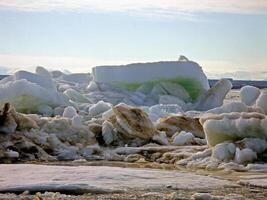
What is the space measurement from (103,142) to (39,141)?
4.51 ft

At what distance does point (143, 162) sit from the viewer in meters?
8.45

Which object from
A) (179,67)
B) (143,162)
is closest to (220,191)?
(143,162)

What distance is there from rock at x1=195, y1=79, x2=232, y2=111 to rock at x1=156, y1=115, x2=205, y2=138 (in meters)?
6.33

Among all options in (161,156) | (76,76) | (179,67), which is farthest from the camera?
(76,76)

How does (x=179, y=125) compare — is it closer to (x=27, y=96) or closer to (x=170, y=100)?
(x=27, y=96)

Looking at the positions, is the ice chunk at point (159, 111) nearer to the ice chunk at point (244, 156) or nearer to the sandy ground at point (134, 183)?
the ice chunk at point (244, 156)

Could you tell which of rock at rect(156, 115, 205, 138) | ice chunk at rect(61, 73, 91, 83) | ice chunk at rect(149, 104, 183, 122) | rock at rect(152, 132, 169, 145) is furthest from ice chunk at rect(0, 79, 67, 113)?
ice chunk at rect(61, 73, 91, 83)

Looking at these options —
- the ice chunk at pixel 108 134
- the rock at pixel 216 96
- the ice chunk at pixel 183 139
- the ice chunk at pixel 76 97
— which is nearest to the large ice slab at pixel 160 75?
the rock at pixel 216 96

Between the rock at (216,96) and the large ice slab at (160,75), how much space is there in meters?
0.84

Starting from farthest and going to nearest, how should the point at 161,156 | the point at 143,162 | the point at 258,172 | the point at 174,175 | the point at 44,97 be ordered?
the point at 44,97 → the point at 161,156 → the point at 143,162 → the point at 258,172 → the point at 174,175

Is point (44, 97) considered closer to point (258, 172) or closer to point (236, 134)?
point (236, 134)

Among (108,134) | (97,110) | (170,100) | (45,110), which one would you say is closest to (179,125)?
(108,134)

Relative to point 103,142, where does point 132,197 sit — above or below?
above

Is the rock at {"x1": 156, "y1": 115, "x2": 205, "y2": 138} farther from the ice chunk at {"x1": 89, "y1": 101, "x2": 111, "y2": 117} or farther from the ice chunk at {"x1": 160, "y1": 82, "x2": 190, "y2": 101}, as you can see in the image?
the ice chunk at {"x1": 160, "y1": 82, "x2": 190, "y2": 101}
